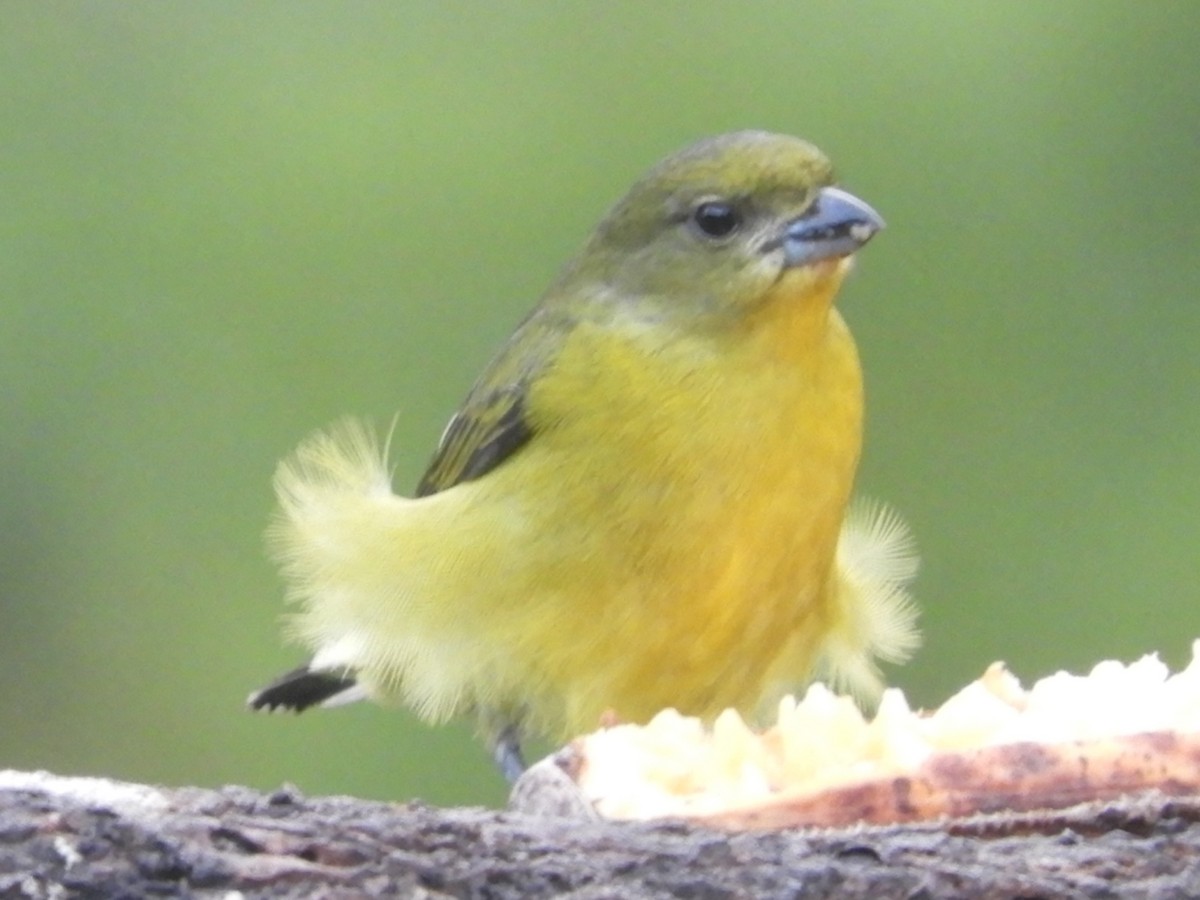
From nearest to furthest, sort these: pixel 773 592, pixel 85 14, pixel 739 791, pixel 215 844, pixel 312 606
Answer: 1. pixel 215 844
2. pixel 739 791
3. pixel 773 592
4. pixel 312 606
5. pixel 85 14

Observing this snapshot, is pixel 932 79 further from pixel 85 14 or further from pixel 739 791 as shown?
pixel 739 791

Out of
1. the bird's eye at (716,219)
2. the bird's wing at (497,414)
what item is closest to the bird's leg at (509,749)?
the bird's wing at (497,414)

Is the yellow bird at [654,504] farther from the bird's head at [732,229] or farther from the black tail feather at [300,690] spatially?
the black tail feather at [300,690]

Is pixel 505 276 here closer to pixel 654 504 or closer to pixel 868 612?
pixel 868 612

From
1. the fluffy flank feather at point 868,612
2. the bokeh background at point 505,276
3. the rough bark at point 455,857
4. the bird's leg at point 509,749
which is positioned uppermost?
the bokeh background at point 505,276

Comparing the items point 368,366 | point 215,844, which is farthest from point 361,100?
point 215,844

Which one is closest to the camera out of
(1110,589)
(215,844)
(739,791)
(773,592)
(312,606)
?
(215,844)

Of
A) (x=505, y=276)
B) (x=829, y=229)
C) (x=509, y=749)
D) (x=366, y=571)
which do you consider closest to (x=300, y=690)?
(x=366, y=571)
